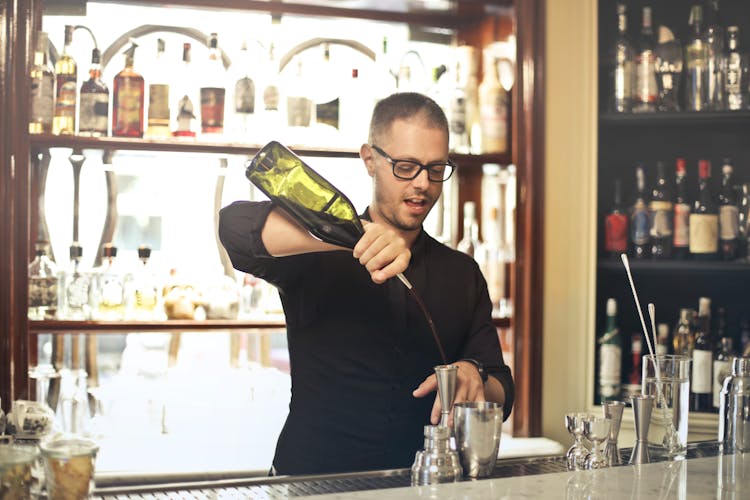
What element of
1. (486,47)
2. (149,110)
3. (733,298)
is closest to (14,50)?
(149,110)

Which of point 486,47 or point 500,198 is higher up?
point 486,47

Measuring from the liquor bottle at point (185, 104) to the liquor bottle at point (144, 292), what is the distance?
1.10 ft

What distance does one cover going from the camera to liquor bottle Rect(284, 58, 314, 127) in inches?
105

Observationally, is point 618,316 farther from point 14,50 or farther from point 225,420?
point 14,50

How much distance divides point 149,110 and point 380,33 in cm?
81

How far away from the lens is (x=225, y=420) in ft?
8.79

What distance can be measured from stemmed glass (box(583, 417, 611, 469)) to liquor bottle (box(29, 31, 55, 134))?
1.68m

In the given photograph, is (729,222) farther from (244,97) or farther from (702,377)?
(244,97)

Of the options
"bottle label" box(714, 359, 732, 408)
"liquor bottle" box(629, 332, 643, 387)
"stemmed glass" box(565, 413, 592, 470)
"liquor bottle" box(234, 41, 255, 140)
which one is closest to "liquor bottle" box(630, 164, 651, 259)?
"liquor bottle" box(629, 332, 643, 387)

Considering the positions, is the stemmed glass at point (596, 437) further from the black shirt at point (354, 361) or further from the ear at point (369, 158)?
the ear at point (369, 158)

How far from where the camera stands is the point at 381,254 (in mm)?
1366

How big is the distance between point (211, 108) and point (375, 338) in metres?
0.93

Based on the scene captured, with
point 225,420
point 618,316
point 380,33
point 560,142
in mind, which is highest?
point 380,33

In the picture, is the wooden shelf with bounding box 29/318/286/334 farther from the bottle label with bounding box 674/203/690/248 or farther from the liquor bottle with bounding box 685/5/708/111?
the liquor bottle with bounding box 685/5/708/111
